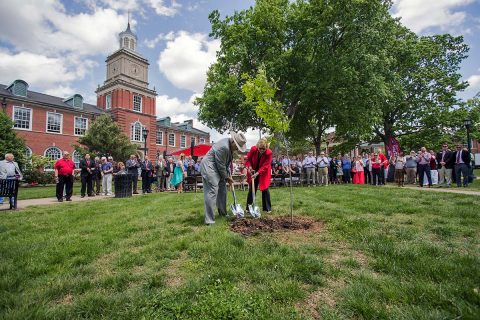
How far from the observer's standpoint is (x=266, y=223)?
206 inches

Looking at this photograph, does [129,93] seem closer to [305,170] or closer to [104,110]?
[104,110]

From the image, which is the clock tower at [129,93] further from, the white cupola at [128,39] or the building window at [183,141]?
the building window at [183,141]

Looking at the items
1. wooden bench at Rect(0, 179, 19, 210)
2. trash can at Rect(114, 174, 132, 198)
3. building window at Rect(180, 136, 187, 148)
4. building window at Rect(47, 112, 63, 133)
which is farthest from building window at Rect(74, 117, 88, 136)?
wooden bench at Rect(0, 179, 19, 210)

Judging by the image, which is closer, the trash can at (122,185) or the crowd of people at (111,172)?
the crowd of people at (111,172)

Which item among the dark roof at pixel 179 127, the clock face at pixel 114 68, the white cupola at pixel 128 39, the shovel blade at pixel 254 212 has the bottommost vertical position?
the shovel blade at pixel 254 212

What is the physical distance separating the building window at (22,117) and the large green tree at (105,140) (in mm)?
9153

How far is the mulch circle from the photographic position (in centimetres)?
482

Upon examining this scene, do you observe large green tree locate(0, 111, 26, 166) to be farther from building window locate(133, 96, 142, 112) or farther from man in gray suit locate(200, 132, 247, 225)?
man in gray suit locate(200, 132, 247, 225)

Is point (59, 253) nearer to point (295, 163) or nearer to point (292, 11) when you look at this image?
point (295, 163)

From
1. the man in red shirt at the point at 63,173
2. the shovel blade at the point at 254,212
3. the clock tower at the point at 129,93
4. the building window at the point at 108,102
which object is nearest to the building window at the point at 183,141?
the clock tower at the point at 129,93

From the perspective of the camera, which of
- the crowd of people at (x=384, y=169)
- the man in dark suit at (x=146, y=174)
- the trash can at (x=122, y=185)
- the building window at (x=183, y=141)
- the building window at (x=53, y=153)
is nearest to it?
the trash can at (x=122, y=185)

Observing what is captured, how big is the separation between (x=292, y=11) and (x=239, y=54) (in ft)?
19.3

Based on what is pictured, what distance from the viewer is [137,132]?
1624 inches

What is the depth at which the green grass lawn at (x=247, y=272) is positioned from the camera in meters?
2.24
